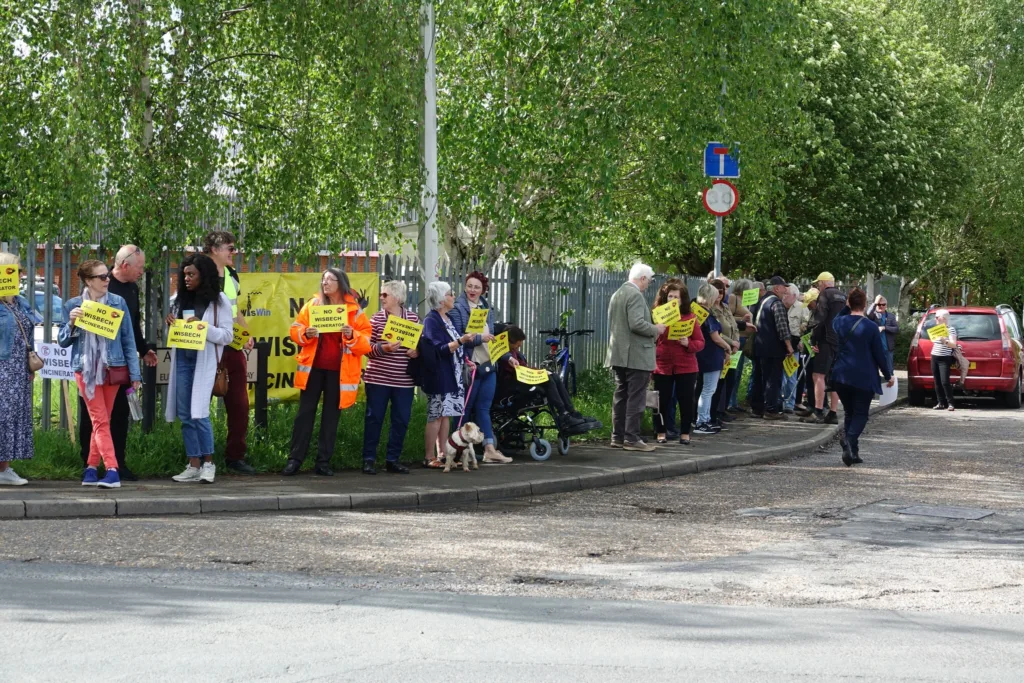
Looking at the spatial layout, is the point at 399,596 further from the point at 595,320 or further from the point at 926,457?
the point at 595,320

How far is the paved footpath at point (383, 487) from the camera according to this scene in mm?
10789

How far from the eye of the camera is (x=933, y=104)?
36844 mm

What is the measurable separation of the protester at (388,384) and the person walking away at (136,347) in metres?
1.96

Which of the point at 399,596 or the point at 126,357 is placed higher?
the point at 126,357

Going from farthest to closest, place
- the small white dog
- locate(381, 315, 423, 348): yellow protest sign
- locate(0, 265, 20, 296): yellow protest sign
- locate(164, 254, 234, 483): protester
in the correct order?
the small white dog < locate(381, 315, 423, 348): yellow protest sign < locate(164, 254, 234, 483): protester < locate(0, 265, 20, 296): yellow protest sign

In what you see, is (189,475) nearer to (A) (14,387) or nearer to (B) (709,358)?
(A) (14,387)

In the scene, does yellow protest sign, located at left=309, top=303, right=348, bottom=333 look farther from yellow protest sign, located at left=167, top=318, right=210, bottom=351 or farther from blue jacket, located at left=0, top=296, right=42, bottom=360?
blue jacket, located at left=0, top=296, right=42, bottom=360

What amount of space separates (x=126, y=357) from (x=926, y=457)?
361 inches

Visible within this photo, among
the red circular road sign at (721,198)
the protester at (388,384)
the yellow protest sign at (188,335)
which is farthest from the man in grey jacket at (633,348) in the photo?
the yellow protest sign at (188,335)

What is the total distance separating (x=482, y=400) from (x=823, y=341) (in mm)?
7374

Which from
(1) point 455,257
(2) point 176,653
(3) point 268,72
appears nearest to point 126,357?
(3) point 268,72

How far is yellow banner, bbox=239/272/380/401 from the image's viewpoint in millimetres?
14086

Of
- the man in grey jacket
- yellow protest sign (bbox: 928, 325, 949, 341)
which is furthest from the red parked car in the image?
the man in grey jacket

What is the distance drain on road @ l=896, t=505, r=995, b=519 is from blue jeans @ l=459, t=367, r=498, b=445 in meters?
4.13
